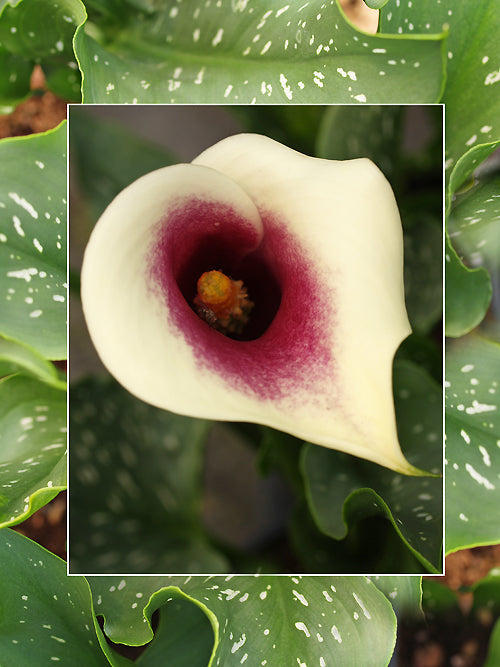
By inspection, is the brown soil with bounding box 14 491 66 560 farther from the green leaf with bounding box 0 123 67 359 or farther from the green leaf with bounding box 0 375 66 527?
the green leaf with bounding box 0 123 67 359

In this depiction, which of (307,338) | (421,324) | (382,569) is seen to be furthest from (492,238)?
(382,569)

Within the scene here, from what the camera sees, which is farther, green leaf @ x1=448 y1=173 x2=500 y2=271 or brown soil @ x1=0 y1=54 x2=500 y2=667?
brown soil @ x1=0 y1=54 x2=500 y2=667

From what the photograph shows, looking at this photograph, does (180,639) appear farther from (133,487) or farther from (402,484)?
(402,484)

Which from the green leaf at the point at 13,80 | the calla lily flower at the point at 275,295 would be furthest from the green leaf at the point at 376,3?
the green leaf at the point at 13,80

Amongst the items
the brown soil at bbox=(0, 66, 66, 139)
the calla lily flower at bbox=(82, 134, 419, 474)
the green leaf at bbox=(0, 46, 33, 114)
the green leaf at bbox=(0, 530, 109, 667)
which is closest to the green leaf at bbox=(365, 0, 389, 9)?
the calla lily flower at bbox=(82, 134, 419, 474)

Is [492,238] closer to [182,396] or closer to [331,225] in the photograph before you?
[331,225]

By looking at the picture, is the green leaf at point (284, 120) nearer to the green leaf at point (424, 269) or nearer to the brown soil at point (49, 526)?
the green leaf at point (424, 269)

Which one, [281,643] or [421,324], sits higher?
[421,324]
